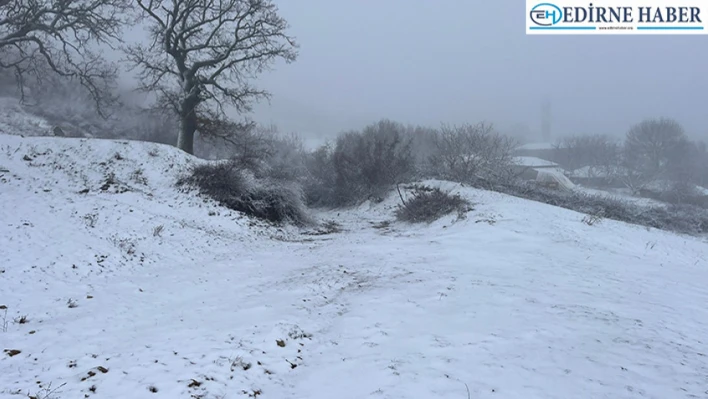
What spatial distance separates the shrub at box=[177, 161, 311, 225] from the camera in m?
15.2

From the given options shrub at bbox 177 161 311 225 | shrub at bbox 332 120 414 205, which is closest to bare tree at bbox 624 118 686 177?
shrub at bbox 332 120 414 205

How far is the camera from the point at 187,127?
2030cm

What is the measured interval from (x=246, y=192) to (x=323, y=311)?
417 inches

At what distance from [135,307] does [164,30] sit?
18.4 m

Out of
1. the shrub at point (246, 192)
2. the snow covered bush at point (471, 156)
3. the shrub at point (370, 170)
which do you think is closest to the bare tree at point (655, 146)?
the snow covered bush at point (471, 156)

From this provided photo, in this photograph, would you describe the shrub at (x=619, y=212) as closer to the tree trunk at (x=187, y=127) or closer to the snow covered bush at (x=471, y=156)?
the snow covered bush at (x=471, y=156)

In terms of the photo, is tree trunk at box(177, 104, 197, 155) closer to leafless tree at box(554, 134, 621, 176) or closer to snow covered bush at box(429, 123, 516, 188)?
snow covered bush at box(429, 123, 516, 188)

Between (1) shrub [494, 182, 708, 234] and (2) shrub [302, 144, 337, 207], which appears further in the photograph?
(2) shrub [302, 144, 337, 207]

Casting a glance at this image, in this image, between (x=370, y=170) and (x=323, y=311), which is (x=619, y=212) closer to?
(x=370, y=170)

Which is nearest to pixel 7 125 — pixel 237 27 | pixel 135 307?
pixel 237 27

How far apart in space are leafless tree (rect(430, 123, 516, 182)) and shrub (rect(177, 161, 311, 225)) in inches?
688

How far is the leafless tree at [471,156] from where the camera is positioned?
3209 cm

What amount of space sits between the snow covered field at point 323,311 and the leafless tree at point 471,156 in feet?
64.9

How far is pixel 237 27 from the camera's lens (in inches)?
771
